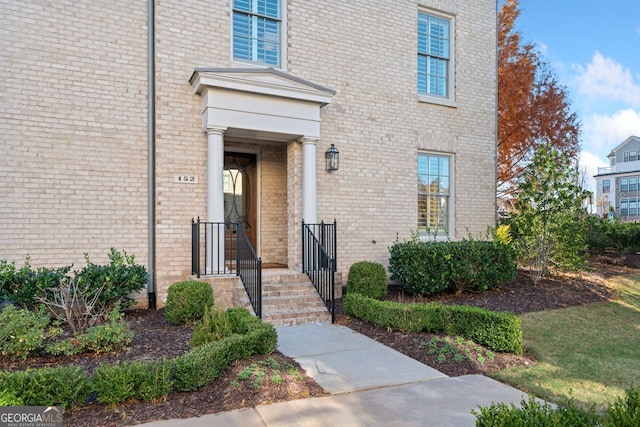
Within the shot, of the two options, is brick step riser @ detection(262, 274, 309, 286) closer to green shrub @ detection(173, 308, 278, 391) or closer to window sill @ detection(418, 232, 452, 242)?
green shrub @ detection(173, 308, 278, 391)

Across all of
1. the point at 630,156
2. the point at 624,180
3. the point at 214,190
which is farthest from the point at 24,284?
the point at 630,156

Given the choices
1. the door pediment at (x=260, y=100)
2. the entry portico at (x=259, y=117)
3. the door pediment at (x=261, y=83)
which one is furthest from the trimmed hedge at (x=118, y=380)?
the door pediment at (x=261, y=83)

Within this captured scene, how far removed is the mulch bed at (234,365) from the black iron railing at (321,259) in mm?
433

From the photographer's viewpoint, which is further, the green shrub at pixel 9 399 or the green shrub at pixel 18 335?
the green shrub at pixel 18 335

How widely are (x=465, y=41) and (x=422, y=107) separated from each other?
2149 mm

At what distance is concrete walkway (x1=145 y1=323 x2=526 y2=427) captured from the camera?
3.07 metres

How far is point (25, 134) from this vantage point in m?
5.93

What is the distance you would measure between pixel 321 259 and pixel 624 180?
4873 cm

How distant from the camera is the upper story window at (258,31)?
7.43 m

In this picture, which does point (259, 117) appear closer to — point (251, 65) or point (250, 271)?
point (251, 65)

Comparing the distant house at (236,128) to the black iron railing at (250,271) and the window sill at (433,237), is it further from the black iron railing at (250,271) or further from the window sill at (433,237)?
the black iron railing at (250,271)

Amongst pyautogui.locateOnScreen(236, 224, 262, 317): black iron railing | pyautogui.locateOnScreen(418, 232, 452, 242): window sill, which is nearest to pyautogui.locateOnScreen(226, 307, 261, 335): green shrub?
pyautogui.locateOnScreen(236, 224, 262, 317): black iron railing

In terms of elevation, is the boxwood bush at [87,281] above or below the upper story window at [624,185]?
below

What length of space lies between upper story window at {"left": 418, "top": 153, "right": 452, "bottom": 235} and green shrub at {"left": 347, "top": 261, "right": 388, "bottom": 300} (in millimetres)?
2618
